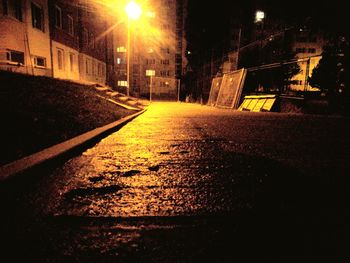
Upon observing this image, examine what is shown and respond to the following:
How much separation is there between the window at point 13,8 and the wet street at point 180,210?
41.5 ft

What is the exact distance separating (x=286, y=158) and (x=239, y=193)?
5.40 ft

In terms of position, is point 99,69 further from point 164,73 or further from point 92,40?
point 164,73

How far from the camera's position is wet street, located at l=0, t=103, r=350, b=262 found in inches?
55.1

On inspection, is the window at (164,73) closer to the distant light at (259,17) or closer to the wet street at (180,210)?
the distant light at (259,17)

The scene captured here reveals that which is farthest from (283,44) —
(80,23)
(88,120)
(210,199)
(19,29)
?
(80,23)

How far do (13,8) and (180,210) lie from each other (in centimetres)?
1529

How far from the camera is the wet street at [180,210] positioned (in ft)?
4.59

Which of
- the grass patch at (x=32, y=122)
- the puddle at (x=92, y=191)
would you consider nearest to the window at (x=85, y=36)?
the grass patch at (x=32, y=122)

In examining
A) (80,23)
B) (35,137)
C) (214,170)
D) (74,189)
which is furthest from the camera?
(80,23)

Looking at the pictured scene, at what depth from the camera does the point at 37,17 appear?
15211 millimetres

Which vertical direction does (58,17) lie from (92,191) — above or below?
above

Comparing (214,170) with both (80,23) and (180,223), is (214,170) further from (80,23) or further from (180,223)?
(80,23)

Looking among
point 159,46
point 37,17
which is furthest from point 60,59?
point 159,46

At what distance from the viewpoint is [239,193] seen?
2.23 m
